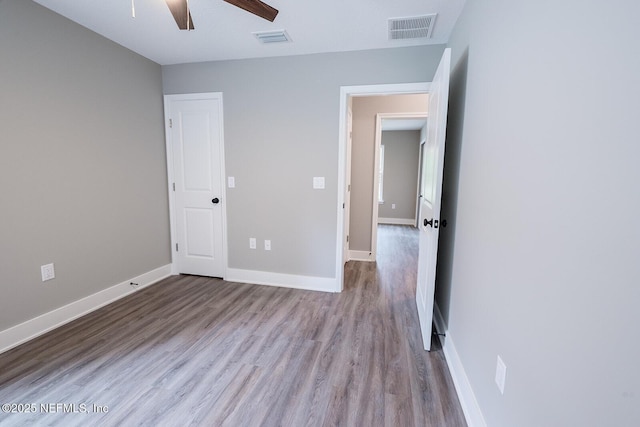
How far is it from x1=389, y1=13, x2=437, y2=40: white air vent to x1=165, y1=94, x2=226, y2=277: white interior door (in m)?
1.91

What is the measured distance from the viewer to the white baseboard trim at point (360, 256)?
418cm

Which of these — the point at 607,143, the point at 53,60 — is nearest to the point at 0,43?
the point at 53,60

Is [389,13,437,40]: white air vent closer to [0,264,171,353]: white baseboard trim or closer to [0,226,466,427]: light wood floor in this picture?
[0,226,466,427]: light wood floor

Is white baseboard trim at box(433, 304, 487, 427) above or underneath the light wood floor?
above

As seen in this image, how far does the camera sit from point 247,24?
229 cm

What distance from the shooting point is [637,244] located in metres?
0.57

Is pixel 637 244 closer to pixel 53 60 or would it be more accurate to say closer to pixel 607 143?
pixel 607 143

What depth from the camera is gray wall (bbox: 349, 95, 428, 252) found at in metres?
3.84

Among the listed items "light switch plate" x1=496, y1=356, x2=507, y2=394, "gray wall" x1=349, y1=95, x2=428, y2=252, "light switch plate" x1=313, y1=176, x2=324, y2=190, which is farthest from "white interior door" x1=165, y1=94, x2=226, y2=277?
"light switch plate" x1=496, y1=356, x2=507, y2=394

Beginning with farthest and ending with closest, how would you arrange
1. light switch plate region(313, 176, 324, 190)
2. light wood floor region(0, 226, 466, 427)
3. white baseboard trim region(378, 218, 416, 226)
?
white baseboard trim region(378, 218, 416, 226), light switch plate region(313, 176, 324, 190), light wood floor region(0, 226, 466, 427)

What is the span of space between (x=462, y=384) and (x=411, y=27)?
2589 mm

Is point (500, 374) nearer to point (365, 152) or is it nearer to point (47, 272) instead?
point (47, 272)

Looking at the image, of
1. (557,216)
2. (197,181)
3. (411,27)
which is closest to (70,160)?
(197,181)

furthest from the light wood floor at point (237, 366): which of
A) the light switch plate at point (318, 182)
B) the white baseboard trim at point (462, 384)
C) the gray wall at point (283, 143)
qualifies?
the light switch plate at point (318, 182)
